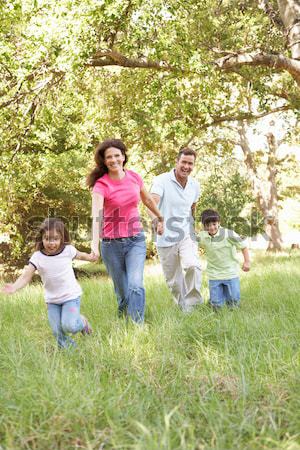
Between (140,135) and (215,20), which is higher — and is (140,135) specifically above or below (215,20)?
below

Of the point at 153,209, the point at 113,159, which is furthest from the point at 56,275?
the point at 153,209

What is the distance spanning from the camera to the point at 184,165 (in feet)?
19.6

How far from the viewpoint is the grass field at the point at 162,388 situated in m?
2.51

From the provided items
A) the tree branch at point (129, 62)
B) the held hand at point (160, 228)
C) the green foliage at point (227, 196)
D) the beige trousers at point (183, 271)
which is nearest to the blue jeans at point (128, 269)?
the held hand at point (160, 228)

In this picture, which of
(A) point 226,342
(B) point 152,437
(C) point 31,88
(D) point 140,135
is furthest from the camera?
(D) point 140,135

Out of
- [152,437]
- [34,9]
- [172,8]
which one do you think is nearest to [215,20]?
[172,8]

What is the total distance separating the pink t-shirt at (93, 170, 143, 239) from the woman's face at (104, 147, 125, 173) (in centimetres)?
13

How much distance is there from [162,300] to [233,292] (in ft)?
3.15

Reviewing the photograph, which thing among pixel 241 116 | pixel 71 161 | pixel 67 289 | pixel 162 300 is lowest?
pixel 162 300

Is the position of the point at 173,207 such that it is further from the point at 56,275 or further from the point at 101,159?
the point at 56,275

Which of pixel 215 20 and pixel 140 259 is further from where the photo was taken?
pixel 215 20

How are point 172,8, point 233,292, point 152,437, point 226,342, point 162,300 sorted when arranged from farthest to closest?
point 172,8, point 162,300, point 233,292, point 226,342, point 152,437

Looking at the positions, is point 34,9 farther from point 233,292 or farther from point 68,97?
point 233,292

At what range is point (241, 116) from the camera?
15.9 meters
